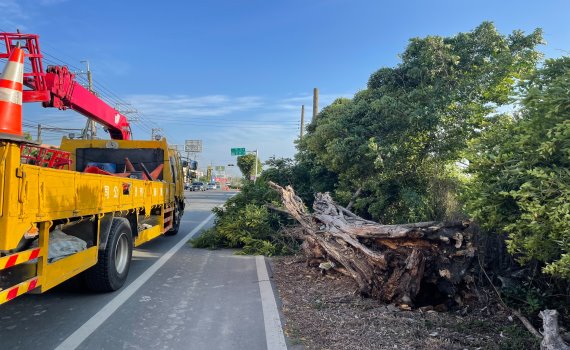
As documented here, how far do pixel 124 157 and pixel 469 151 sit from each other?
27.1 ft

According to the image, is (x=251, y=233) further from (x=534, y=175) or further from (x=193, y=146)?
(x=193, y=146)

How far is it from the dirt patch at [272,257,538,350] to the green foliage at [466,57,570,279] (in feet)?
3.35

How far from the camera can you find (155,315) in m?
5.27

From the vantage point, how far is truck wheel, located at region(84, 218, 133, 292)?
233 inches

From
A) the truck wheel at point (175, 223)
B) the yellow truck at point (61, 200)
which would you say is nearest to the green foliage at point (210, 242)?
the yellow truck at point (61, 200)

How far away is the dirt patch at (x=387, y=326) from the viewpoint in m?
4.20

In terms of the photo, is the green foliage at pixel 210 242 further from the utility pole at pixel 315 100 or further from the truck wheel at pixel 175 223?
the utility pole at pixel 315 100

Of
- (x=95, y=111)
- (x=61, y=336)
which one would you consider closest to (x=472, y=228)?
(x=61, y=336)

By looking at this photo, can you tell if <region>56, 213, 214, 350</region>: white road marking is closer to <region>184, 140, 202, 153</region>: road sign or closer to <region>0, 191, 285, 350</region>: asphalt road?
<region>0, 191, 285, 350</region>: asphalt road

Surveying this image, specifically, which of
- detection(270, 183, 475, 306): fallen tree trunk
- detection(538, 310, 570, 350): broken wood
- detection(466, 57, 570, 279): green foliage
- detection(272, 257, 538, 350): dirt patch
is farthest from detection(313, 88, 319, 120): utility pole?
detection(538, 310, 570, 350): broken wood

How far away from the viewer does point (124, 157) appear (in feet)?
33.9

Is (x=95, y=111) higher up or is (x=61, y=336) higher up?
(x=95, y=111)

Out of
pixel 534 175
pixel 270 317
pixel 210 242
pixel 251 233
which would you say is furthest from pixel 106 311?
pixel 210 242

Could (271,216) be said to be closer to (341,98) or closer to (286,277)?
(286,277)
